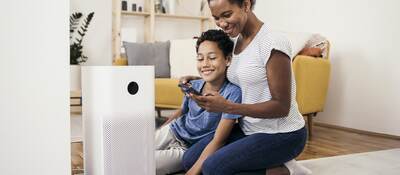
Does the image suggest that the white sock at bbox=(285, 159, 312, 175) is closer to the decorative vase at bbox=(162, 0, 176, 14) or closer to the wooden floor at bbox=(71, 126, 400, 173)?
the wooden floor at bbox=(71, 126, 400, 173)

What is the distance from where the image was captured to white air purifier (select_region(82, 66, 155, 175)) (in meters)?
1.26

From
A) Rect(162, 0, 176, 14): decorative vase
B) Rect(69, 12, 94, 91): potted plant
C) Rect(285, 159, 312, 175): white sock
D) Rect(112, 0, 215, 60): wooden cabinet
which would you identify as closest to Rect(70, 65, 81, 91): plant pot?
Rect(285, 159, 312, 175): white sock

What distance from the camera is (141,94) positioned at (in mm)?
1309

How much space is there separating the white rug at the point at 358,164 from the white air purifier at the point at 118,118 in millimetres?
979

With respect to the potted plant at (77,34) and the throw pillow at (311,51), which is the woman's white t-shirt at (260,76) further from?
the potted plant at (77,34)

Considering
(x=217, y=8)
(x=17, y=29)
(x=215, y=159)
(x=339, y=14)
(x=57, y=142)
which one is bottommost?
(x=215, y=159)

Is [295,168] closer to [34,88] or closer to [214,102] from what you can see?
[214,102]

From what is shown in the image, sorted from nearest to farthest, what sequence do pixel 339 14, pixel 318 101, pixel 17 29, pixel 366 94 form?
pixel 17 29
pixel 318 101
pixel 366 94
pixel 339 14

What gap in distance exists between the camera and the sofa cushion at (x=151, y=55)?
11.7ft

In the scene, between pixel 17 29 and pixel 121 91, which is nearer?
pixel 17 29

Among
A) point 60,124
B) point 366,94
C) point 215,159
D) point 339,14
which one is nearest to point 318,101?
point 366,94

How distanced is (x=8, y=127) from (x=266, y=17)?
3.64m

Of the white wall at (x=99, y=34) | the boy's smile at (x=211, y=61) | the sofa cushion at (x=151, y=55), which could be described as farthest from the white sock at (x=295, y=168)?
the white wall at (x=99, y=34)

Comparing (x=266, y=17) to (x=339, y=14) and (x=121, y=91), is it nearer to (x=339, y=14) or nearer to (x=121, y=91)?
(x=339, y=14)
